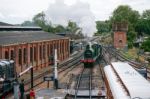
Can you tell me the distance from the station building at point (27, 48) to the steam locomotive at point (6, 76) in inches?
324

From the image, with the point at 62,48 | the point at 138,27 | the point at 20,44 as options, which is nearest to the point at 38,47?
the point at 20,44

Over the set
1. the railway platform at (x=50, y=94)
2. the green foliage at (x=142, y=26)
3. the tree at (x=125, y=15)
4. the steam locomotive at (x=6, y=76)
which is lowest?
the railway platform at (x=50, y=94)

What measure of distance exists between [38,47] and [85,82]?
52.1ft

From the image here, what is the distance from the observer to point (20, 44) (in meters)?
42.4

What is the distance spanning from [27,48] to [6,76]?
18.4m

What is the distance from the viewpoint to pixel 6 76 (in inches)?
1066

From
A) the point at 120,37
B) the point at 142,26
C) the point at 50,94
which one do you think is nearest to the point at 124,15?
the point at 142,26

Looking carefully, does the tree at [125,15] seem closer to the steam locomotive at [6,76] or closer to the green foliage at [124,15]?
the green foliage at [124,15]

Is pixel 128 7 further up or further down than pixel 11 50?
further up

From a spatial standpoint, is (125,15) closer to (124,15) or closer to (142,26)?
(124,15)

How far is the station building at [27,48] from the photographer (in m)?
40.0

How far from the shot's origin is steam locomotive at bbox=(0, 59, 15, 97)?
25.5 metres

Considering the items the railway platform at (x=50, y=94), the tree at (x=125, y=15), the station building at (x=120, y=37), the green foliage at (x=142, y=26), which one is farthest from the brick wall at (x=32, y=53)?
the green foliage at (x=142, y=26)

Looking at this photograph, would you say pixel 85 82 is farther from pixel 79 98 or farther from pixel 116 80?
pixel 116 80
